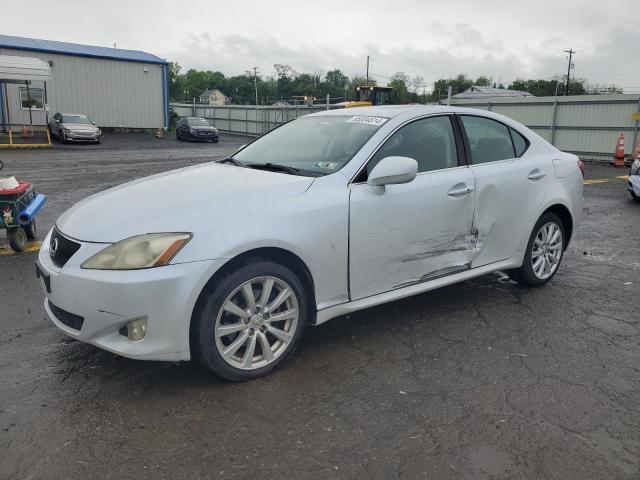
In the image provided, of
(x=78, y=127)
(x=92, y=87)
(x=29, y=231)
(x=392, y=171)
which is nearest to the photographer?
(x=392, y=171)

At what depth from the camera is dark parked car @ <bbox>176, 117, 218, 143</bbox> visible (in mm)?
32531

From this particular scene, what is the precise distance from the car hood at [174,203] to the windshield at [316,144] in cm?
27

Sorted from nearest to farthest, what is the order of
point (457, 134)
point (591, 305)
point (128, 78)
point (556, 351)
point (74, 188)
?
point (556, 351), point (457, 134), point (591, 305), point (74, 188), point (128, 78)

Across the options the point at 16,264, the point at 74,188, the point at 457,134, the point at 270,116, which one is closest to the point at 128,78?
the point at 270,116

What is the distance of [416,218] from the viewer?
12.8 feet

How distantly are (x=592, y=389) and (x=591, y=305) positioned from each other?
166cm

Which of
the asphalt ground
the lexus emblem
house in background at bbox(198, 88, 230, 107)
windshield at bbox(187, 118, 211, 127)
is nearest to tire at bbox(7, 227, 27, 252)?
the asphalt ground

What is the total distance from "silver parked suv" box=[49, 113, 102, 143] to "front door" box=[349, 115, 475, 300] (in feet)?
82.4

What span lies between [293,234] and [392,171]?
0.79 meters

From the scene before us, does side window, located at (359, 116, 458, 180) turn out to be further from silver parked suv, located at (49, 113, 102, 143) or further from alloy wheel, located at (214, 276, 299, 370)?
silver parked suv, located at (49, 113, 102, 143)

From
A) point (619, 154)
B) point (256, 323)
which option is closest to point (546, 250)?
point (256, 323)

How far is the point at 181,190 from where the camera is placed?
3.59m

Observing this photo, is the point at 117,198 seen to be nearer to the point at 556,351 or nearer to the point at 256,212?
the point at 256,212

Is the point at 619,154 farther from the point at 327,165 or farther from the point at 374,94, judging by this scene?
the point at 327,165
